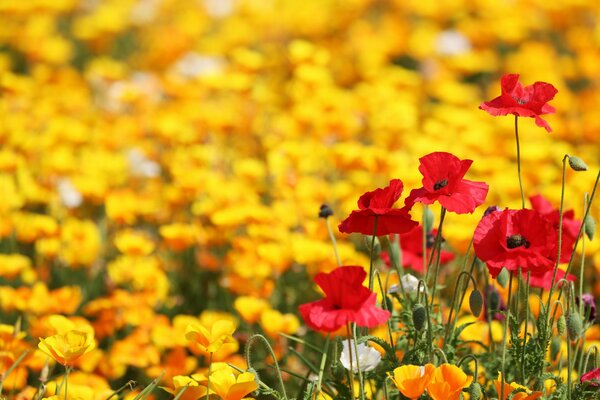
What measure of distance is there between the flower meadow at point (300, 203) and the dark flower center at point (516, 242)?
0.07 ft

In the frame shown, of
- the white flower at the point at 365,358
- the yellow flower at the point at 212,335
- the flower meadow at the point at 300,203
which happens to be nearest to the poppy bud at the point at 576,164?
the flower meadow at the point at 300,203

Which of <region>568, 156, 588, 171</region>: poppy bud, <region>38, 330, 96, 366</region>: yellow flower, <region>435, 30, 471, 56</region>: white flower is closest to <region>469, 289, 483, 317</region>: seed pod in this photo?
<region>568, 156, 588, 171</region>: poppy bud

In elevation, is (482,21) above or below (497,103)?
below

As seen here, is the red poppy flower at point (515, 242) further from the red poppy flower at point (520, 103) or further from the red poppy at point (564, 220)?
the red poppy at point (564, 220)

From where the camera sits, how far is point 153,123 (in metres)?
4.54

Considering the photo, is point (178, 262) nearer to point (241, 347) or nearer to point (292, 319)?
point (241, 347)

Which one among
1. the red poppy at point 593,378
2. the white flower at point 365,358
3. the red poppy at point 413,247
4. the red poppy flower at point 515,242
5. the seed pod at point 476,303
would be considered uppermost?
the red poppy flower at point 515,242

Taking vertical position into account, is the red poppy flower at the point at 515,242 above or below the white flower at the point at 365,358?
above

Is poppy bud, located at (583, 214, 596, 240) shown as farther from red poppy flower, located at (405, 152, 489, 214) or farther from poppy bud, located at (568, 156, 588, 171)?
red poppy flower, located at (405, 152, 489, 214)

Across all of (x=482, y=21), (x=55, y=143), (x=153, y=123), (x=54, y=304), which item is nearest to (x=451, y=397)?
(x=54, y=304)

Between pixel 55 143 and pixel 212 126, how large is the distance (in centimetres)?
69

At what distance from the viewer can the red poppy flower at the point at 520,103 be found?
194 centimetres

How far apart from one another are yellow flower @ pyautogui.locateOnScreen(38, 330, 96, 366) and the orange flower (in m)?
0.70

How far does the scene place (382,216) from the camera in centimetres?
190
